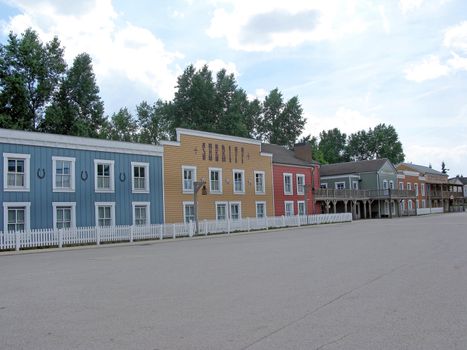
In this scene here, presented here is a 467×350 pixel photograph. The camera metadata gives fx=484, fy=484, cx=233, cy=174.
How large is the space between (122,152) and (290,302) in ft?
76.4

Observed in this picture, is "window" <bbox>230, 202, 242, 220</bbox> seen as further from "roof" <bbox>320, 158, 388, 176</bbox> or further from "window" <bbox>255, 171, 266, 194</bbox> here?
"roof" <bbox>320, 158, 388, 176</bbox>

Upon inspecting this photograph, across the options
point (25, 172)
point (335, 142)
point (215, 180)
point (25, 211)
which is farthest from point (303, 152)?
point (335, 142)

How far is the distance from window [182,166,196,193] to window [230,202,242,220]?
4589 mm

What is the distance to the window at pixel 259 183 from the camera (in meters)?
40.2

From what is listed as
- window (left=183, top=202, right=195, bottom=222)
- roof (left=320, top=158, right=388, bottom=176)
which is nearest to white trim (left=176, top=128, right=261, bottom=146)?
window (left=183, top=202, right=195, bottom=222)

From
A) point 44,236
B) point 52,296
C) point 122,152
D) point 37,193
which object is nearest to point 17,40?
point 122,152

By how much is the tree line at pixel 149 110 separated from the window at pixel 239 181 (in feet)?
46.6

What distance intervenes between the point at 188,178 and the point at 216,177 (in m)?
3.02

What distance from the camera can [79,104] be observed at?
146 ft

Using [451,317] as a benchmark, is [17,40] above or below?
above

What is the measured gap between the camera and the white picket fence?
2222cm

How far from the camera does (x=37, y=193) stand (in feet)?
82.6

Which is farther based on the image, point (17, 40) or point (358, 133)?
point (358, 133)

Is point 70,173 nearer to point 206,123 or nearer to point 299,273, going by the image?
point 299,273
